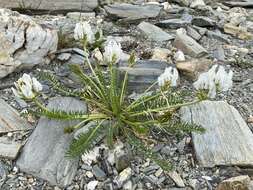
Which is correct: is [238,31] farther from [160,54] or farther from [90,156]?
[90,156]

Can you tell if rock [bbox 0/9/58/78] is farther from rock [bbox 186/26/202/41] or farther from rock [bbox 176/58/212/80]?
rock [bbox 186/26/202/41]

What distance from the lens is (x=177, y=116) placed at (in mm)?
3518

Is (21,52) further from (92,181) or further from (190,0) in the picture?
(190,0)

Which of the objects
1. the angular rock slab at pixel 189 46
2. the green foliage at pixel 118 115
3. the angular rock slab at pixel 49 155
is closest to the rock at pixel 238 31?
the angular rock slab at pixel 189 46

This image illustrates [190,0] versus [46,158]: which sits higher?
[190,0]

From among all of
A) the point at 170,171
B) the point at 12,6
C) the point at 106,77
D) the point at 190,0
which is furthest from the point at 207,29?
the point at 170,171

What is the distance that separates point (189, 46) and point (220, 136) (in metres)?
1.43

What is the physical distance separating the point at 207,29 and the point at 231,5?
1.16m

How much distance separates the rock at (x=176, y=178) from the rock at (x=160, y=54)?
59.3 inches

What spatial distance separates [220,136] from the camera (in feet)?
10.9

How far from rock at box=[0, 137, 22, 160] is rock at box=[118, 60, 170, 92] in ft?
3.38

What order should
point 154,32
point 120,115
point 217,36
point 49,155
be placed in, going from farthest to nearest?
point 217,36
point 154,32
point 120,115
point 49,155

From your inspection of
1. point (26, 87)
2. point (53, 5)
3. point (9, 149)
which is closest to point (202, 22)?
point (53, 5)

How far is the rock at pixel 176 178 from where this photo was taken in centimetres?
297
